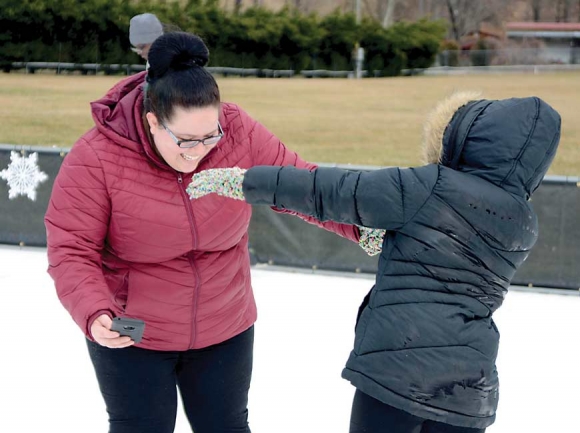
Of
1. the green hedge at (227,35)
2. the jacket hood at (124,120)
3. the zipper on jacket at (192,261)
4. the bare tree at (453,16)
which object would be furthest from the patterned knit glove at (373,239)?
the bare tree at (453,16)

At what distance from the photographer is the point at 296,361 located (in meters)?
4.50

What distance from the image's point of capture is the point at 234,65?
20469 mm

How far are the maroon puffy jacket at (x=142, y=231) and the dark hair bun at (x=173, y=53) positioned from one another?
0.17 m

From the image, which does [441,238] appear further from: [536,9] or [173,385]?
[536,9]

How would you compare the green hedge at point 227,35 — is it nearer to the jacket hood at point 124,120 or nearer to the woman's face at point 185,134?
the jacket hood at point 124,120

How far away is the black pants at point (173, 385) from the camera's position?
2.19 meters

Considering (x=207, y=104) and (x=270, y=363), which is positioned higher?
(x=207, y=104)

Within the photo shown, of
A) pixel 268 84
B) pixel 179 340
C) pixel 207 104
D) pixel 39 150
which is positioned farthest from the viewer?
pixel 268 84

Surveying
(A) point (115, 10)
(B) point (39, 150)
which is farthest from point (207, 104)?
(A) point (115, 10)

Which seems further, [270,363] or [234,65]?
[234,65]

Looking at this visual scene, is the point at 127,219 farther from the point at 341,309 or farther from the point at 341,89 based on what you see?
the point at 341,89

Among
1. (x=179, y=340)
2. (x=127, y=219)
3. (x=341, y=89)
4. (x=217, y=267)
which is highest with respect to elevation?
(x=127, y=219)

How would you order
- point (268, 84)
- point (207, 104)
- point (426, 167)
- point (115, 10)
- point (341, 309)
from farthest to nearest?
point (268, 84), point (115, 10), point (341, 309), point (207, 104), point (426, 167)

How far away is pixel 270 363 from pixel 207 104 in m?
2.68
